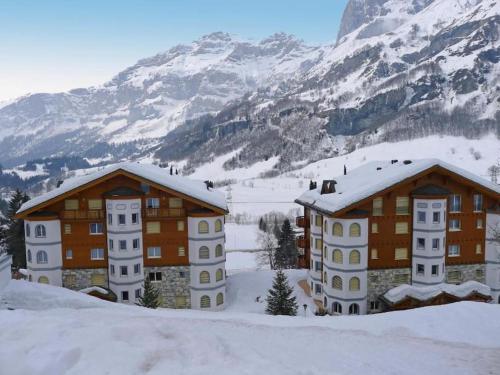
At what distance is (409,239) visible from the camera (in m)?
39.1

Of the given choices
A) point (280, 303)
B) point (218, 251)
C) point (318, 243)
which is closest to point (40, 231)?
point (218, 251)

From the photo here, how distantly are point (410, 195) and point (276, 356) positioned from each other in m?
27.9

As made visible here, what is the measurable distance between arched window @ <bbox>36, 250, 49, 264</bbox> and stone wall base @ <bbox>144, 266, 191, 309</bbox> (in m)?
9.64

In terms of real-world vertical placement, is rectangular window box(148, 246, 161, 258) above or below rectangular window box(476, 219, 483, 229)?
below

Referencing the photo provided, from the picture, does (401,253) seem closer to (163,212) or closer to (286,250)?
(163,212)

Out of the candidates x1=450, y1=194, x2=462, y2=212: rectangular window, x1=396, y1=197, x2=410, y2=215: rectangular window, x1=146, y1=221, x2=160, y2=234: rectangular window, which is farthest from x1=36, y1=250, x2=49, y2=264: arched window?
x1=450, y1=194, x2=462, y2=212: rectangular window

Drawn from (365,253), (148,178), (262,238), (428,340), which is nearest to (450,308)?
(428,340)

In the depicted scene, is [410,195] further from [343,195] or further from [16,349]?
[16,349]

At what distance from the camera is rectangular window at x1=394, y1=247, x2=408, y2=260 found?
39.1 m

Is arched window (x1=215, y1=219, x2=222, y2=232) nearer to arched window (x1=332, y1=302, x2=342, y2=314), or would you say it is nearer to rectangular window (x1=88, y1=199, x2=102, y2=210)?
rectangular window (x1=88, y1=199, x2=102, y2=210)

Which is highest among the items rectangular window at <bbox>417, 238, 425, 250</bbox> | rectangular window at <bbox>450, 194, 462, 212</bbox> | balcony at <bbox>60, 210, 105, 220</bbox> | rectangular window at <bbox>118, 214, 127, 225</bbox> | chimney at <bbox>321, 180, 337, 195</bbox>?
chimney at <bbox>321, 180, 337, 195</bbox>

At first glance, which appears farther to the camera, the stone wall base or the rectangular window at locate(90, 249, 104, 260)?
the stone wall base

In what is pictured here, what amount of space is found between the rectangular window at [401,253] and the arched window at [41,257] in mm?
31207

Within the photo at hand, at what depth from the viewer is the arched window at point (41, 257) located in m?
38.6
